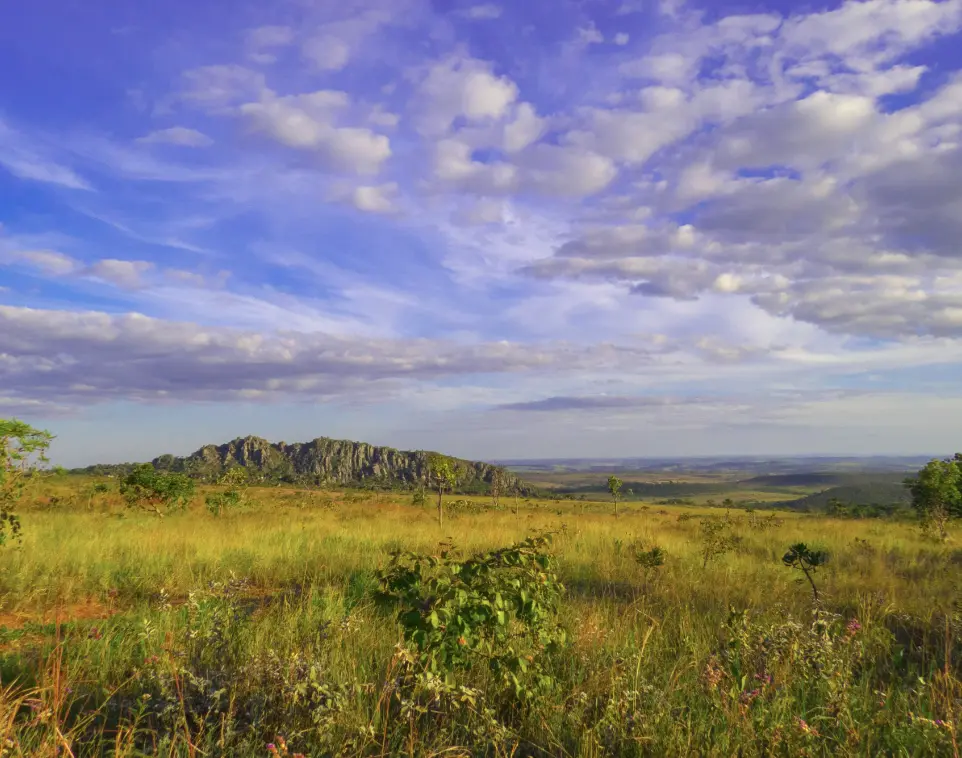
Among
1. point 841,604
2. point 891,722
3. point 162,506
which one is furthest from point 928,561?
point 162,506

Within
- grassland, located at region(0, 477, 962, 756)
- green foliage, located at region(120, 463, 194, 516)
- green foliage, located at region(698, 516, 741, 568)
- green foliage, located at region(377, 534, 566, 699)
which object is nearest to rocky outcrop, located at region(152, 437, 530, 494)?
green foliage, located at region(120, 463, 194, 516)

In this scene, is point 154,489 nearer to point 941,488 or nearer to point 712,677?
point 712,677

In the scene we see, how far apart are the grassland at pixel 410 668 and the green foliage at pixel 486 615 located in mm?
192

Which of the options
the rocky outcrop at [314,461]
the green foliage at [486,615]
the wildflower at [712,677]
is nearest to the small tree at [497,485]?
the green foliage at [486,615]

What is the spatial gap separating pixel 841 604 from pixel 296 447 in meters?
196

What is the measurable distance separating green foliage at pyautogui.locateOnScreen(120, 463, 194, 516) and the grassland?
1167cm

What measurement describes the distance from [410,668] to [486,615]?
2.23ft

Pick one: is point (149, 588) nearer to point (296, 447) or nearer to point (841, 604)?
point (841, 604)

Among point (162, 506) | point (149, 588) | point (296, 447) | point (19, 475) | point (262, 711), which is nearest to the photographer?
point (262, 711)

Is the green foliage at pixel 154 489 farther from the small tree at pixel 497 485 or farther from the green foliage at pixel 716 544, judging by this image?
the small tree at pixel 497 485

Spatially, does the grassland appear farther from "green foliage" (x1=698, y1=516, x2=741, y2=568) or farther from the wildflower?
"green foliage" (x1=698, y1=516, x2=741, y2=568)

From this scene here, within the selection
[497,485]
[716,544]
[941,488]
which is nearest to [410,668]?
[716,544]

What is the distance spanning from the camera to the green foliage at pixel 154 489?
20766 mm

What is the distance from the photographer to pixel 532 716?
373 cm
